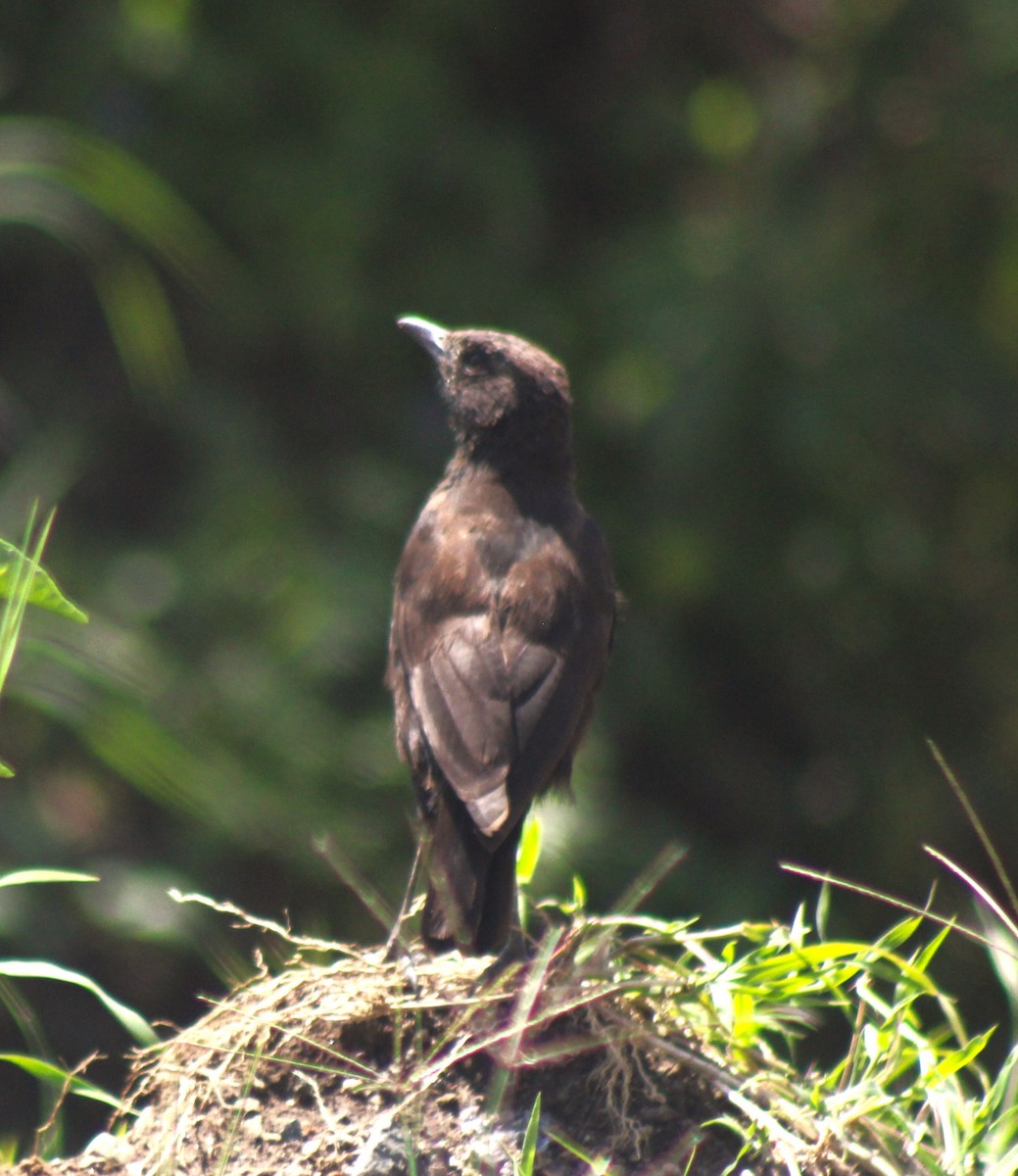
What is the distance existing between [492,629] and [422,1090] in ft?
4.70

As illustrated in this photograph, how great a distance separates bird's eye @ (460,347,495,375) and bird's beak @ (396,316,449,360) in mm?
120

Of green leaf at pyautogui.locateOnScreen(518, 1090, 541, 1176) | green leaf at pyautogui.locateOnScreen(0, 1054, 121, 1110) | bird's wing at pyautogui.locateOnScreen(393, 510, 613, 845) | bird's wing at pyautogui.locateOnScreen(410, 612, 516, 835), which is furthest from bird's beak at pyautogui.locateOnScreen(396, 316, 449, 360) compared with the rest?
green leaf at pyautogui.locateOnScreen(518, 1090, 541, 1176)

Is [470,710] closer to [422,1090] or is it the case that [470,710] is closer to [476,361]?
[422,1090]

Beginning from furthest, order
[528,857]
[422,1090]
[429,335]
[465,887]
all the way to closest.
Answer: [429,335]
[528,857]
[465,887]
[422,1090]

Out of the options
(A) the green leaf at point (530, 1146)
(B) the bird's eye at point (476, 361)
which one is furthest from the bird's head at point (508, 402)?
(A) the green leaf at point (530, 1146)

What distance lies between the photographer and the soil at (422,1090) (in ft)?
8.34

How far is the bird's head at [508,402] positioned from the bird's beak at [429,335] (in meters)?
0.10

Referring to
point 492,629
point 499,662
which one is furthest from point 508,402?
point 499,662

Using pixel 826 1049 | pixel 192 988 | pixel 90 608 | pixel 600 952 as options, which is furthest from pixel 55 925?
pixel 600 952

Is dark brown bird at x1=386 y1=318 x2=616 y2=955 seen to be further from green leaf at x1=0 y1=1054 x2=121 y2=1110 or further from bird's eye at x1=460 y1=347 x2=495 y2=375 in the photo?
green leaf at x1=0 y1=1054 x2=121 y2=1110

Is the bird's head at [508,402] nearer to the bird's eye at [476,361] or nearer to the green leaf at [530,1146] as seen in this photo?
the bird's eye at [476,361]

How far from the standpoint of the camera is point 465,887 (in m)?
3.28

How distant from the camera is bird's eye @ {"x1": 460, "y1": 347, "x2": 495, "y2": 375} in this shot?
188 inches

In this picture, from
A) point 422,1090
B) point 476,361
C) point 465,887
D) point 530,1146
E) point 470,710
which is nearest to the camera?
point 530,1146
